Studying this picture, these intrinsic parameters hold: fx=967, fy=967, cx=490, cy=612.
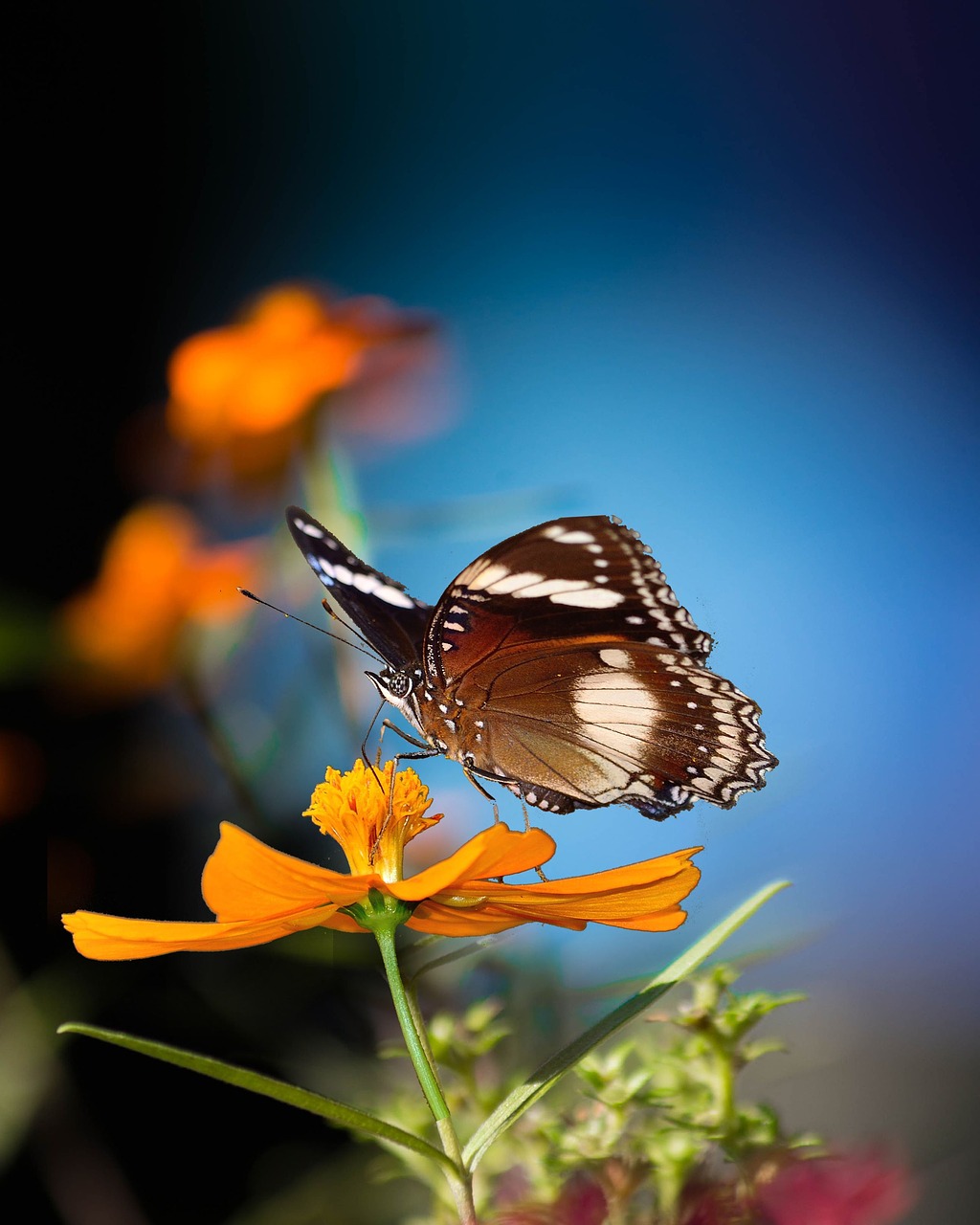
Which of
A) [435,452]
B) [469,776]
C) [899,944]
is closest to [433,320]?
[435,452]

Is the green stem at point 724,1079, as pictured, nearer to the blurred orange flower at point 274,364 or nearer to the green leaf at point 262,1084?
the green leaf at point 262,1084

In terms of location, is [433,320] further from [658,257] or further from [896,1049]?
[896,1049]

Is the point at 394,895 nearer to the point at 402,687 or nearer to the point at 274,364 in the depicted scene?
the point at 402,687

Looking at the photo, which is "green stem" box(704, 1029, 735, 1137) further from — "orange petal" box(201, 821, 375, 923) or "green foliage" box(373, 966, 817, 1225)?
"orange petal" box(201, 821, 375, 923)

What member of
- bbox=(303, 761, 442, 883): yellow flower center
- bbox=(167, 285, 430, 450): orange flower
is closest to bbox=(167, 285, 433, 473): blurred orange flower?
bbox=(167, 285, 430, 450): orange flower

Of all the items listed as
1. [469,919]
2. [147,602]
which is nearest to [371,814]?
[469,919]

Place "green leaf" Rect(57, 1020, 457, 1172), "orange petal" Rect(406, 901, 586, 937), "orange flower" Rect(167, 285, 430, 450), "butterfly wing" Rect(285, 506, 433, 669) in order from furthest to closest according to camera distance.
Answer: "orange flower" Rect(167, 285, 430, 450), "butterfly wing" Rect(285, 506, 433, 669), "orange petal" Rect(406, 901, 586, 937), "green leaf" Rect(57, 1020, 457, 1172)
